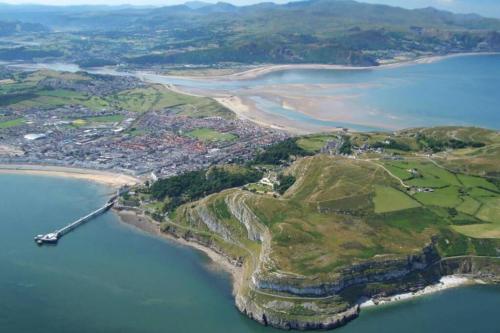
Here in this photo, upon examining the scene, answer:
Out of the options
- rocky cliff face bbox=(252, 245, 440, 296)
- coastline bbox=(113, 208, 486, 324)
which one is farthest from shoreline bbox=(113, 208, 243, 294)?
rocky cliff face bbox=(252, 245, 440, 296)

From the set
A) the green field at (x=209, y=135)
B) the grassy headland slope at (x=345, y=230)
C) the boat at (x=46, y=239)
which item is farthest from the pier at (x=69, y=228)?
the green field at (x=209, y=135)

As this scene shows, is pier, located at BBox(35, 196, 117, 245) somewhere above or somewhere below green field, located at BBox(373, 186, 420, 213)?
below

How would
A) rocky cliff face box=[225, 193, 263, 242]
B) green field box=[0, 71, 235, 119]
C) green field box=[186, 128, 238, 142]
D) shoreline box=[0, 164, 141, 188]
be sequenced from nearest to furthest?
rocky cliff face box=[225, 193, 263, 242], shoreline box=[0, 164, 141, 188], green field box=[186, 128, 238, 142], green field box=[0, 71, 235, 119]

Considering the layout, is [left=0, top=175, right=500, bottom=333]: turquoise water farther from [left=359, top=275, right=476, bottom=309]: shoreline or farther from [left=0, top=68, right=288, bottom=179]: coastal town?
[left=0, top=68, right=288, bottom=179]: coastal town

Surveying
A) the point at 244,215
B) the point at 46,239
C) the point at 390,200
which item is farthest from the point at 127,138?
the point at 390,200

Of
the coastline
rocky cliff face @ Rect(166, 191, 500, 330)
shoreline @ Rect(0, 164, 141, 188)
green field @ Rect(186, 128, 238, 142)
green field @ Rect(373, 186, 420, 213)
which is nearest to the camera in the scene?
rocky cliff face @ Rect(166, 191, 500, 330)

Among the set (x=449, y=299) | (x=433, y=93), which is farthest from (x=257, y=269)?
(x=433, y=93)

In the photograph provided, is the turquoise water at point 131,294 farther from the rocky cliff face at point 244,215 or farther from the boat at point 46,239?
the rocky cliff face at point 244,215
